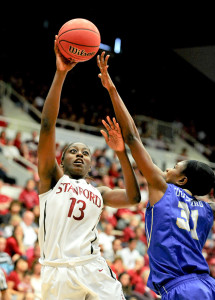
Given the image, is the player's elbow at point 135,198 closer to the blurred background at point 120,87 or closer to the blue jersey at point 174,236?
the blue jersey at point 174,236

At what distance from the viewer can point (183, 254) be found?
2.97 metres

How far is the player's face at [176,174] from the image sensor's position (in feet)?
10.8

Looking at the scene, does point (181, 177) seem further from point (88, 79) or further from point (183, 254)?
point (88, 79)

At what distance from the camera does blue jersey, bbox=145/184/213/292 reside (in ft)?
9.72

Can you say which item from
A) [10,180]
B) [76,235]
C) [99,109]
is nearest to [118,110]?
[76,235]

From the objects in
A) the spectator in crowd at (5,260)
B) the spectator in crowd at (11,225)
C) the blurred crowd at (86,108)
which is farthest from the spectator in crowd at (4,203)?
the blurred crowd at (86,108)

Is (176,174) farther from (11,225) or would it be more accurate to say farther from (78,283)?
(11,225)

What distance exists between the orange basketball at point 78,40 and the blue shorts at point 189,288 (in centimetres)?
186

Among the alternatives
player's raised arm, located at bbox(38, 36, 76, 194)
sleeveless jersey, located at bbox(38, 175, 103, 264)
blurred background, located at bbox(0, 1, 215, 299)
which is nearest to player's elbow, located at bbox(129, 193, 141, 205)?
sleeveless jersey, located at bbox(38, 175, 103, 264)

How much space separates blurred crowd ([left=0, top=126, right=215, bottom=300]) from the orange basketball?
1555 millimetres

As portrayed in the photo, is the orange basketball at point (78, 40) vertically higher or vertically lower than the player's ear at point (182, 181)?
higher

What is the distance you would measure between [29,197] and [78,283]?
17.3 ft

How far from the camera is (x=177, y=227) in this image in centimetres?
303

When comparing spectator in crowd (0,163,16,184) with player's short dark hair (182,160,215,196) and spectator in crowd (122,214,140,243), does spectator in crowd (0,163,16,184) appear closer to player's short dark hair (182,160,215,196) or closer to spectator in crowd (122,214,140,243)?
spectator in crowd (122,214,140,243)
